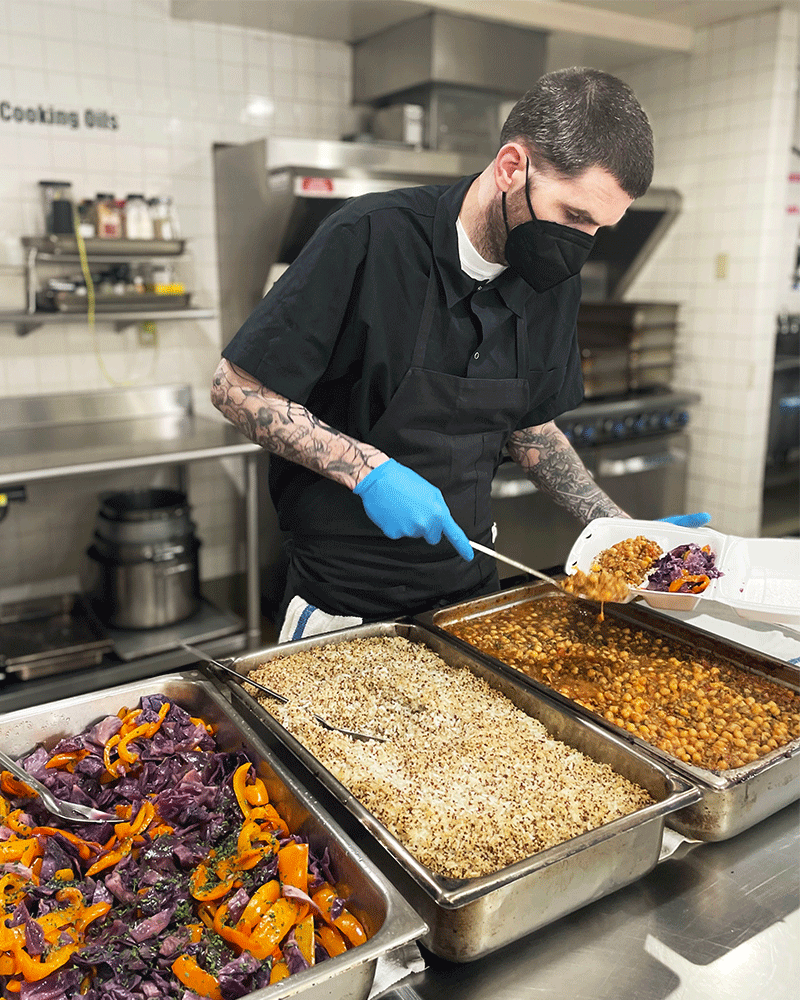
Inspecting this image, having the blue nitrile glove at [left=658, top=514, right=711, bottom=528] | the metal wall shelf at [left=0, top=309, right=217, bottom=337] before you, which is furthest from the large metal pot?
the blue nitrile glove at [left=658, top=514, right=711, bottom=528]

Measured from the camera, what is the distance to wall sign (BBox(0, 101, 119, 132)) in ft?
11.6

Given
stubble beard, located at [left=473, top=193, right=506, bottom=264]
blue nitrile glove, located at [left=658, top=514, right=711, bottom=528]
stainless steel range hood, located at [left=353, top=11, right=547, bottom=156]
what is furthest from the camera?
stainless steel range hood, located at [left=353, top=11, right=547, bottom=156]

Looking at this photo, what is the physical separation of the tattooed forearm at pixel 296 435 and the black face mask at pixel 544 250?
45cm

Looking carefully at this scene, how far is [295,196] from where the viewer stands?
3543 millimetres

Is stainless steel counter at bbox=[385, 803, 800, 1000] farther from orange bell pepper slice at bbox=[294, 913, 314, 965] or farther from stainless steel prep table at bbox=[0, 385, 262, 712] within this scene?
stainless steel prep table at bbox=[0, 385, 262, 712]

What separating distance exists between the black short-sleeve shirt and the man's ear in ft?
0.50

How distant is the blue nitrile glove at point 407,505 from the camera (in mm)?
1545

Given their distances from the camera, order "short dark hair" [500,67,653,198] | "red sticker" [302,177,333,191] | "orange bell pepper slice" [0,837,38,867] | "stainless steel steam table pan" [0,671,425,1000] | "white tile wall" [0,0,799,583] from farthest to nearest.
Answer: "white tile wall" [0,0,799,583] < "red sticker" [302,177,333,191] < "short dark hair" [500,67,653,198] < "orange bell pepper slice" [0,837,38,867] < "stainless steel steam table pan" [0,671,425,1000]

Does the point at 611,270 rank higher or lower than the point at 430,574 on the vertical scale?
higher

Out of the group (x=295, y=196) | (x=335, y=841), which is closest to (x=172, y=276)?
(x=295, y=196)

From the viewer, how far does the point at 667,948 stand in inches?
39.0

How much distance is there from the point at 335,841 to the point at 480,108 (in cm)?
403

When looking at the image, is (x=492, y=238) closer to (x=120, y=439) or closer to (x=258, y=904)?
(x=258, y=904)

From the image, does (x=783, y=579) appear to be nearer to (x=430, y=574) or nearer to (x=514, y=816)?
(x=430, y=574)
